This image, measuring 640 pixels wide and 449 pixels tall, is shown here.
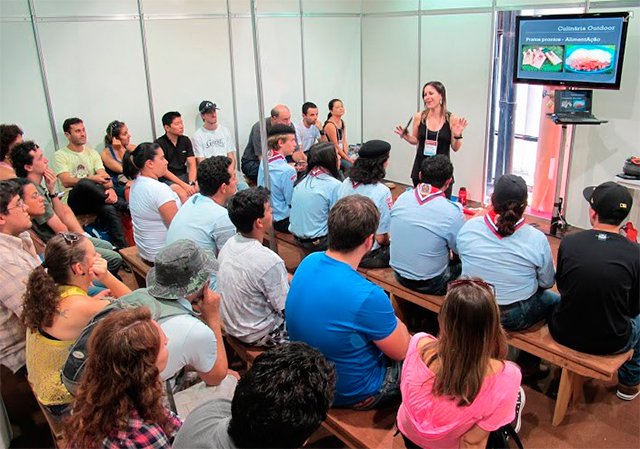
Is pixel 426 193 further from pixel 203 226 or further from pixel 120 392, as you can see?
pixel 120 392

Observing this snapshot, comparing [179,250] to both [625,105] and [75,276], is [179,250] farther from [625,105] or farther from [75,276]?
[625,105]

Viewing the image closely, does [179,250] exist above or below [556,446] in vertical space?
above

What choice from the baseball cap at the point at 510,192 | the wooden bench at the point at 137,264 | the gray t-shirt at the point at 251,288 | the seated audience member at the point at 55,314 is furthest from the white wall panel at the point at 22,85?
the baseball cap at the point at 510,192

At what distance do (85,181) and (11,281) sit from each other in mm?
2269

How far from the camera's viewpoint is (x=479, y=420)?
174 cm

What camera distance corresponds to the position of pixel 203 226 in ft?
10.4

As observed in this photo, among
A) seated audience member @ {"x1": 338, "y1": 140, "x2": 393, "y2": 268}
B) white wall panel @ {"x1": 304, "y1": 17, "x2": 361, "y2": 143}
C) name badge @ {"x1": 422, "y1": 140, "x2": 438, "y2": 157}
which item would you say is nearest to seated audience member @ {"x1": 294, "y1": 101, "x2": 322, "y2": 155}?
white wall panel @ {"x1": 304, "y1": 17, "x2": 361, "y2": 143}

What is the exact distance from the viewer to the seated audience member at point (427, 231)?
9.83ft

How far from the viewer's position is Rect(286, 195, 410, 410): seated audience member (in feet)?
6.75

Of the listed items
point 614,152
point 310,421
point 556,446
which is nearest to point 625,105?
point 614,152

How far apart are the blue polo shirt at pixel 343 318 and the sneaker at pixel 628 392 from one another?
1.51 metres

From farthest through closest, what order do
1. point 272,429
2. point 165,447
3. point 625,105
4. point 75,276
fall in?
point 625,105 → point 75,276 → point 165,447 → point 272,429

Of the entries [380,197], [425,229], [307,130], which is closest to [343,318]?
[425,229]

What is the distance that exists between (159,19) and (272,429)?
5.26 metres
